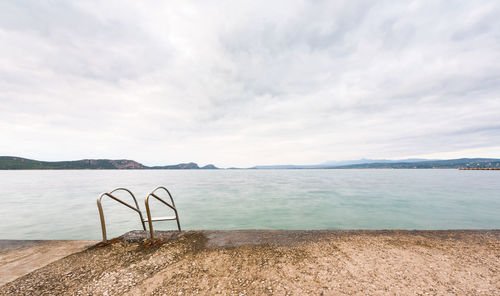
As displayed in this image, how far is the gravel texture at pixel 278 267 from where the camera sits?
11.0 ft

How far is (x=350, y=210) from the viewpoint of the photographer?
756 inches

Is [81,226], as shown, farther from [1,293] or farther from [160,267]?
[160,267]

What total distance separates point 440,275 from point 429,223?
51.3 ft

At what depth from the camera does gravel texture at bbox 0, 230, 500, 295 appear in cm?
335

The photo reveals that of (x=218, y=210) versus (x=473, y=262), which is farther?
(x=218, y=210)

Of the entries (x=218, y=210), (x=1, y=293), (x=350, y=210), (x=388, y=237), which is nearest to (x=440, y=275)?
(x=388, y=237)

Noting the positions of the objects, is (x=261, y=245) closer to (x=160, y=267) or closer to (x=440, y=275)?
(x=160, y=267)

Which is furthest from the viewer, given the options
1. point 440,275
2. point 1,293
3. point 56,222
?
point 56,222

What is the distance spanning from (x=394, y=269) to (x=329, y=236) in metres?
1.80

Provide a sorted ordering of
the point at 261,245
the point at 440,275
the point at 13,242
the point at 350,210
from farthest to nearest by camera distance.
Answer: the point at 350,210
the point at 13,242
the point at 261,245
the point at 440,275

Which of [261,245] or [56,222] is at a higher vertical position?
[261,245]

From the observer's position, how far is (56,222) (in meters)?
16.1

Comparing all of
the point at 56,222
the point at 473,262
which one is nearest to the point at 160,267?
the point at 473,262

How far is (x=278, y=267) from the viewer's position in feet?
13.0
